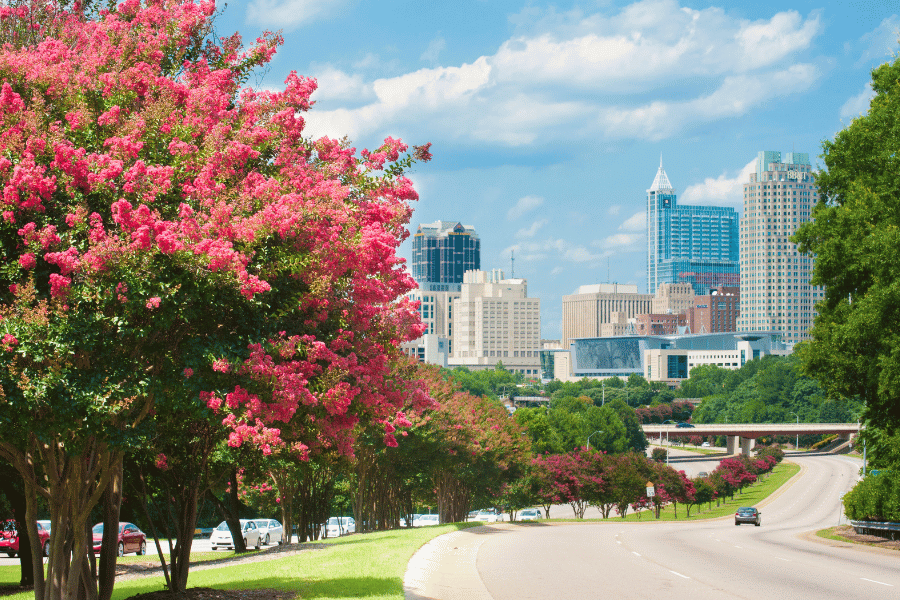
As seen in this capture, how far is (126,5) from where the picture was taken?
45.9ft

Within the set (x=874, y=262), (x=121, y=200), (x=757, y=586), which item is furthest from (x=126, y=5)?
(x=874, y=262)

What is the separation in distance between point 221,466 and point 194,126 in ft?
32.6

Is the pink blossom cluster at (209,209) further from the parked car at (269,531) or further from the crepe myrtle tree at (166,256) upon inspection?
the parked car at (269,531)

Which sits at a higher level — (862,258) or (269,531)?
(862,258)

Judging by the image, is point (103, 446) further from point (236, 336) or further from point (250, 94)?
point (250, 94)

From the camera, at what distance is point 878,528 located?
35031 mm

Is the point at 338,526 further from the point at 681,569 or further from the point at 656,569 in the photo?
the point at 681,569

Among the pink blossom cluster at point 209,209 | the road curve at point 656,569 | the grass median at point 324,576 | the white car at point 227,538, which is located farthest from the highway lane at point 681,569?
the white car at point 227,538

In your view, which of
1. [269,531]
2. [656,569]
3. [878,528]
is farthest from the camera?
[269,531]

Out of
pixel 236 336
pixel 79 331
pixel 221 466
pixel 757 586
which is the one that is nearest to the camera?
pixel 79 331

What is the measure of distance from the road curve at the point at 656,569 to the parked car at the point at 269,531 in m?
11.3

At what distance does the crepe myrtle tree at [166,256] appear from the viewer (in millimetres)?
10578

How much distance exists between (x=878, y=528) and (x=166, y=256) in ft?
105

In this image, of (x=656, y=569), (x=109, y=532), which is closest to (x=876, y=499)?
(x=656, y=569)
